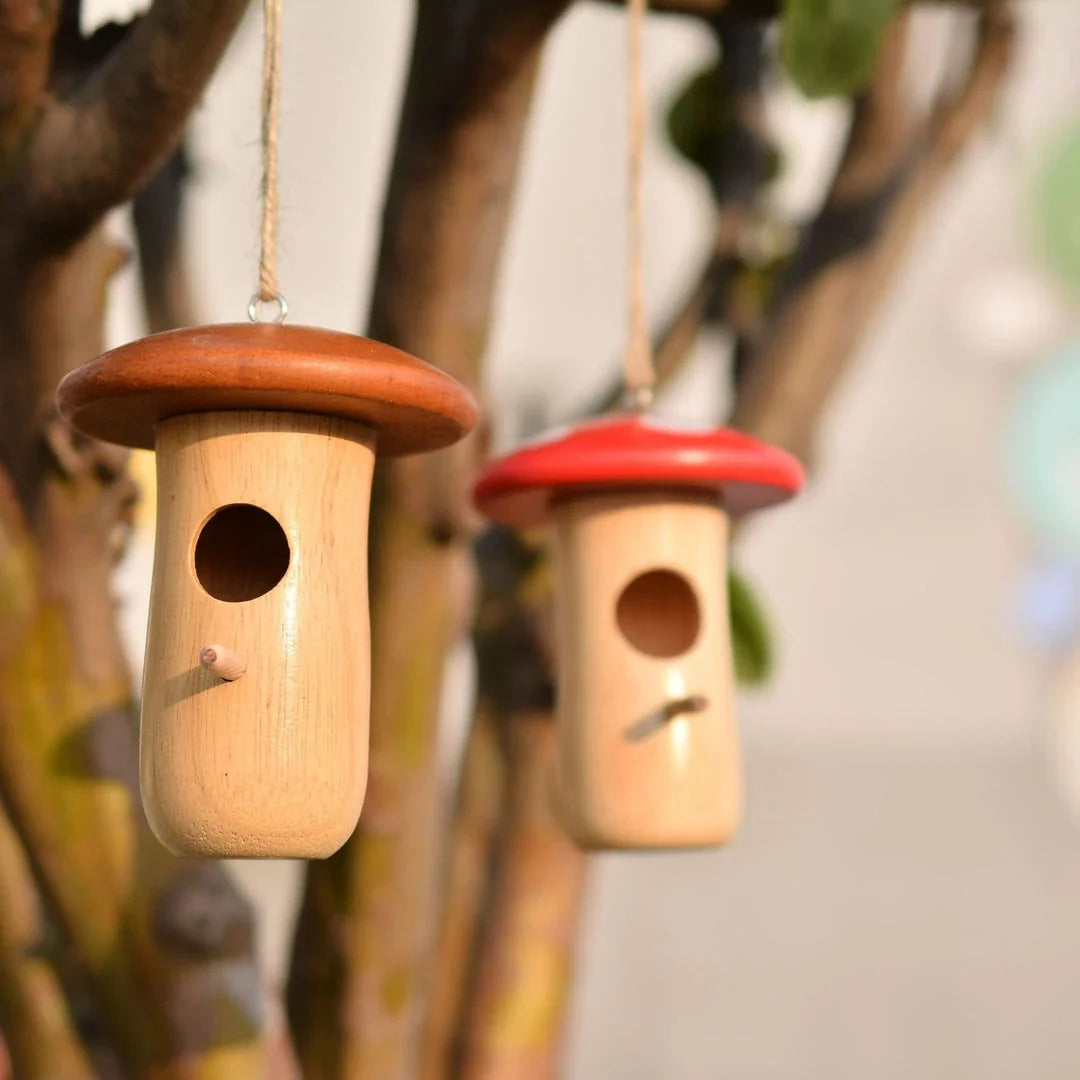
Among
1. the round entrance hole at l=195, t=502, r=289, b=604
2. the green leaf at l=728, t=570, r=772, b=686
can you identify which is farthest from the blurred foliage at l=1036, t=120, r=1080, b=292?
the round entrance hole at l=195, t=502, r=289, b=604

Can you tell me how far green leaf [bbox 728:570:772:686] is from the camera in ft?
3.32

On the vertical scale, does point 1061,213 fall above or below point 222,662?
above

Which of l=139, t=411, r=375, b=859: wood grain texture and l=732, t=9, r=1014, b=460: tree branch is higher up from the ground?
l=732, t=9, r=1014, b=460: tree branch

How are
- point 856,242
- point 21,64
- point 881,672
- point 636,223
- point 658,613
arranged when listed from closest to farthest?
point 21,64
point 636,223
point 658,613
point 856,242
point 881,672

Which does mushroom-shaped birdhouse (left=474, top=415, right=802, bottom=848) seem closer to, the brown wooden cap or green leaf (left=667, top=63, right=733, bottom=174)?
the brown wooden cap

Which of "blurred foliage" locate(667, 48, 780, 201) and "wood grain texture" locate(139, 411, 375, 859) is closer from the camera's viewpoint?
"wood grain texture" locate(139, 411, 375, 859)

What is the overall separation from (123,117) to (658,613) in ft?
1.57

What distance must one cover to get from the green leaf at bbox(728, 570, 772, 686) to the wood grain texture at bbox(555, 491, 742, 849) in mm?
115

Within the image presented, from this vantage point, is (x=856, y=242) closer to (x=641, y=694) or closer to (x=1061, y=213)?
(x=641, y=694)

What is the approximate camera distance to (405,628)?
3.05 feet

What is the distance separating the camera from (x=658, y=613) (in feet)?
3.23

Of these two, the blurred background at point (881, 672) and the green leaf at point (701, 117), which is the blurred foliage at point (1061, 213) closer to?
the blurred background at point (881, 672)

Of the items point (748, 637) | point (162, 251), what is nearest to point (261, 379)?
point (748, 637)

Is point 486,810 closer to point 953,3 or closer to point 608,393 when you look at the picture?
point 608,393
